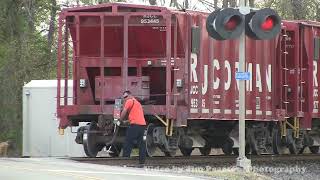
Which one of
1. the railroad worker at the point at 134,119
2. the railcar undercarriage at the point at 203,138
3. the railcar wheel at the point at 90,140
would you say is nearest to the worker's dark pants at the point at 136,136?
the railroad worker at the point at 134,119

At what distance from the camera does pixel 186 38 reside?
1711cm

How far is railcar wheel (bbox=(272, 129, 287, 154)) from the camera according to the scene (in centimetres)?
1980

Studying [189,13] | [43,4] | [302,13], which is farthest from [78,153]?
[302,13]

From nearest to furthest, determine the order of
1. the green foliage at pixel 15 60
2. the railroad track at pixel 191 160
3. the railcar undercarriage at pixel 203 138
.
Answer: the railroad track at pixel 191 160, the railcar undercarriage at pixel 203 138, the green foliage at pixel 15 60

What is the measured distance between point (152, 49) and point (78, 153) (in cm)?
652

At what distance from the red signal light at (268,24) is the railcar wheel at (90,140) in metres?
5.22

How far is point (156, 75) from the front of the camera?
17.7 meters

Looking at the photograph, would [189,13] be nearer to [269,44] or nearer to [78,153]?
[269,44]

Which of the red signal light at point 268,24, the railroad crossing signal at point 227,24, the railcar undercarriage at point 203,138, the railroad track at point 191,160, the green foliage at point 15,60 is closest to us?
the railroad crossing signal at point 227,24

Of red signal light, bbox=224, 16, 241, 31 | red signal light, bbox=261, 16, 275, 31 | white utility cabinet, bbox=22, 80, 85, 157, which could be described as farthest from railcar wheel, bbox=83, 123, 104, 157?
white utility cabinet, bbox=22, 80, 85, 157

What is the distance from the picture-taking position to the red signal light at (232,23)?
13969mm

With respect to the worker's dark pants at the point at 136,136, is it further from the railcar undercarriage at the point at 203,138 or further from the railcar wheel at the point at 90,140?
the railcar wheel at the point at 90,140

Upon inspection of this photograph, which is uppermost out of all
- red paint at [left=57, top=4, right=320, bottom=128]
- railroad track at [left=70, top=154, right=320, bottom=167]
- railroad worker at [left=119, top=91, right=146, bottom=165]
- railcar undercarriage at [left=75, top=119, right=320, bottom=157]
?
red paint at [left=57, top=4, right=320, bottom=128]

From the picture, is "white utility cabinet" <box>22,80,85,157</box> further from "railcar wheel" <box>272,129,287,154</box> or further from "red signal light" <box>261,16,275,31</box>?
"red signal light" <box>261,16,275,31</box>
